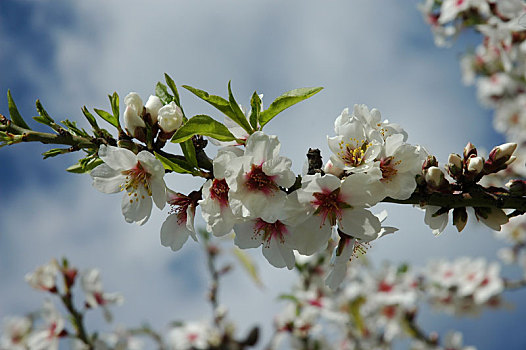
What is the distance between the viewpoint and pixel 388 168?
1.25 meters

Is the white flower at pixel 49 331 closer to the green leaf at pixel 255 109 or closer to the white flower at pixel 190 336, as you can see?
the white flower at pixel 190 336

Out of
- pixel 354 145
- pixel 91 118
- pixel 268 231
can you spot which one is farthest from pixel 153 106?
pixel 354 145

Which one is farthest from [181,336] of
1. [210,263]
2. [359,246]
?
[359,246]

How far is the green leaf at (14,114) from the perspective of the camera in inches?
53.6

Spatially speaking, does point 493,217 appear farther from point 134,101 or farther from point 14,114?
point 14,114

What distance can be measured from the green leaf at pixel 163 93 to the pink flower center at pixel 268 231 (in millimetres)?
478

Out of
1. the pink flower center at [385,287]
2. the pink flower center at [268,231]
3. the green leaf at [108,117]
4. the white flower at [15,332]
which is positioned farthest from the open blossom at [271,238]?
the pink flower center at [385,287]

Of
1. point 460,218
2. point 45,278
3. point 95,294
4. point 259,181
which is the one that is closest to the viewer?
point 259,181

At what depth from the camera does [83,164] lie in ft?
4.38

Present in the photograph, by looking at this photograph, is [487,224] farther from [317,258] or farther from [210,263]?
[210,263]

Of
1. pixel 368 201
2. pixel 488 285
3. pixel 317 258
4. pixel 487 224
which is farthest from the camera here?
pixel 488 285

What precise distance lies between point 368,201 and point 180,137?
540 millimetres

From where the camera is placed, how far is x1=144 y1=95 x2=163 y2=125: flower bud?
1.36 m

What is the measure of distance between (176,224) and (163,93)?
1.38 ft
